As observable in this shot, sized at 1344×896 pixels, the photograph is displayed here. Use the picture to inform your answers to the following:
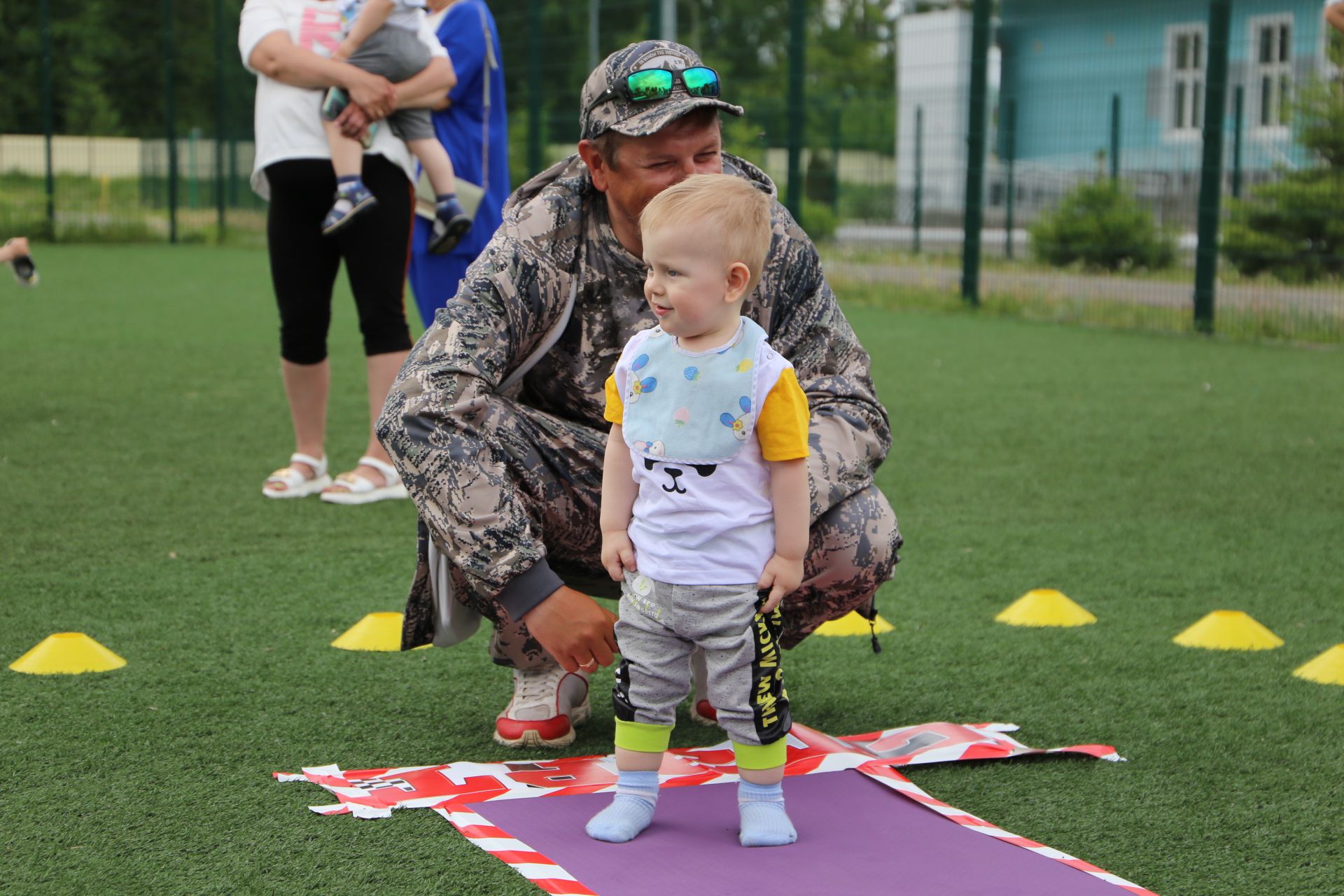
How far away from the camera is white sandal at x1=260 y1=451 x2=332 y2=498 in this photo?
4.65 m

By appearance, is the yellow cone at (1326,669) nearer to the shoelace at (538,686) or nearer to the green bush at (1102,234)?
the shoelace at (538,686)

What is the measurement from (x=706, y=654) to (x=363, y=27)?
10.0ft

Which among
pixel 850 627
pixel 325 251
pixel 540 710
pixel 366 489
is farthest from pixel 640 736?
pixel 325 251

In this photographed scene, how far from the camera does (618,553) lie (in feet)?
7.25

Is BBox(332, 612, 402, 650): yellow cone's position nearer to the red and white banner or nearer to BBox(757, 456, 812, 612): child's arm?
the red and white banner

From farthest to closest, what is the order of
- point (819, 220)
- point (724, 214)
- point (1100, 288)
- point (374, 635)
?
1. point (819, 220)
2. point (1100, 288)
3. point (374, 635)
4. point (724, 214)

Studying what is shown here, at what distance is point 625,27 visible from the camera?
14.5m

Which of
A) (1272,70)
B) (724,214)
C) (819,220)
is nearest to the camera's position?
(724,214)

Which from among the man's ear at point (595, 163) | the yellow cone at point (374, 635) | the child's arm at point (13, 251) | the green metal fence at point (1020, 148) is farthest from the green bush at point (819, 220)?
the man's ear at point (595, 163)

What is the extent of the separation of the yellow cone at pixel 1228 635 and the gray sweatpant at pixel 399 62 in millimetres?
2824

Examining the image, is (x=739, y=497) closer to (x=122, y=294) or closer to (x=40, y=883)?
(x=40, y=883)

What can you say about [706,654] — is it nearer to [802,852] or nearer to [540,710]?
[802,852]

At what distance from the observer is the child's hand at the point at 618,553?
220 cm

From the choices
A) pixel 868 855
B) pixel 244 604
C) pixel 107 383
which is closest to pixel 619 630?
pixel 868 855
